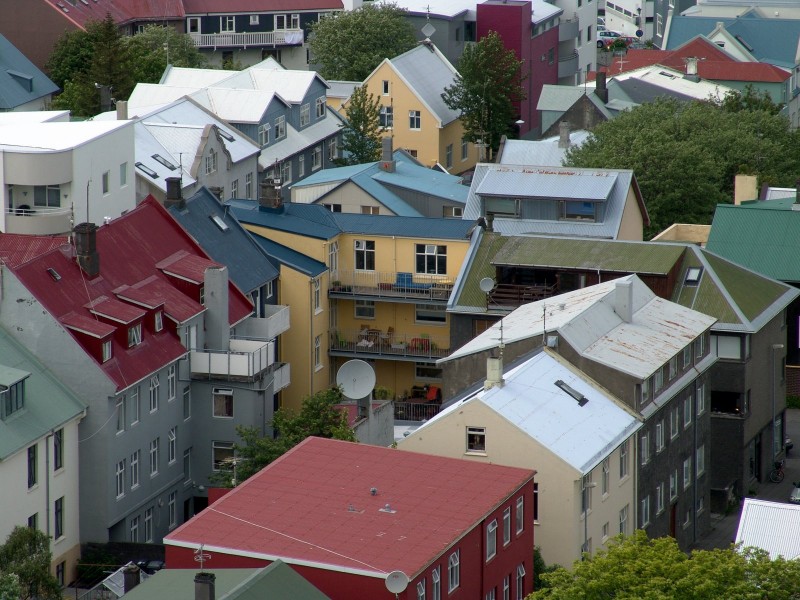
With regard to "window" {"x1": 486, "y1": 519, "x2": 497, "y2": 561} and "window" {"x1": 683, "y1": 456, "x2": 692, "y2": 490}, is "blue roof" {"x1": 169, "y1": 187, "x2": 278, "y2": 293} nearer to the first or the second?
"window" {"x1": 683, "y1": 456, "x2": 692, "y2": 490}

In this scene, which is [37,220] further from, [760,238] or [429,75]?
[429,75]

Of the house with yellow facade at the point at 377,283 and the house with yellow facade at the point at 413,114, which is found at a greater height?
the house with yellow facade at the point at 413,114

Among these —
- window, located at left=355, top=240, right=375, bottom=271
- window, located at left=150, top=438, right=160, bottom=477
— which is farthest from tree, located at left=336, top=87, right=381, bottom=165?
window, located at left=150, top=438, right=160, bottom=477

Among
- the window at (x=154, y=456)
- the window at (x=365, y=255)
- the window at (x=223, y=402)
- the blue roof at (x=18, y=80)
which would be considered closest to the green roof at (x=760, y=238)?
the window at (x=365, y=255)

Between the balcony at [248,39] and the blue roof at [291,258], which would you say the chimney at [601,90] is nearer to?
the blue roof at [291,258]

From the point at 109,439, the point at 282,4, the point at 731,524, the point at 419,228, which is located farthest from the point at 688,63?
the point at 109,439

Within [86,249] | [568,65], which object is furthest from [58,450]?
[568,65]
